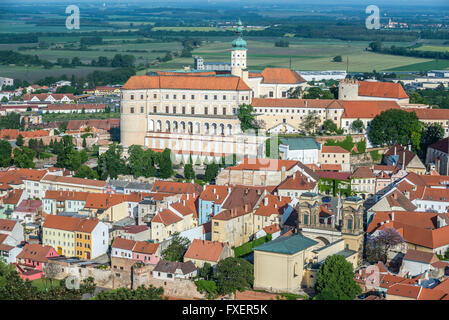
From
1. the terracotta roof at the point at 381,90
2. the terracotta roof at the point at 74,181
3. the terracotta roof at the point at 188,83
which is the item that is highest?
the terracotta roof at the point at 188,83

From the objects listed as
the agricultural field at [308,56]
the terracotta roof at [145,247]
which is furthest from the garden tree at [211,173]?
the agricultural field at [308,56]

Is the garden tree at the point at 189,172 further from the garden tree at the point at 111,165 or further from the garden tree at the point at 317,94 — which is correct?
the garden tree at the point at 317,94

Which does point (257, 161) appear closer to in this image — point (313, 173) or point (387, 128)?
point (313, 173)

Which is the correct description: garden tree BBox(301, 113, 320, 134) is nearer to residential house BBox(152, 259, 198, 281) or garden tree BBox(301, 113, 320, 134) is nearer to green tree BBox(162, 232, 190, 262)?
green tree BBox(162, 232, 190, 262)

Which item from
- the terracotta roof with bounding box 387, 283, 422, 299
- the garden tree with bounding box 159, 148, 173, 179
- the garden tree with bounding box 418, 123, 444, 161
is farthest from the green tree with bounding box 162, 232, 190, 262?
the garden tree with bounding box 418, 123, 444, 161

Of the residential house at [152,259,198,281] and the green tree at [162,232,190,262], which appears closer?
the residential house at [152,259,198,281]
